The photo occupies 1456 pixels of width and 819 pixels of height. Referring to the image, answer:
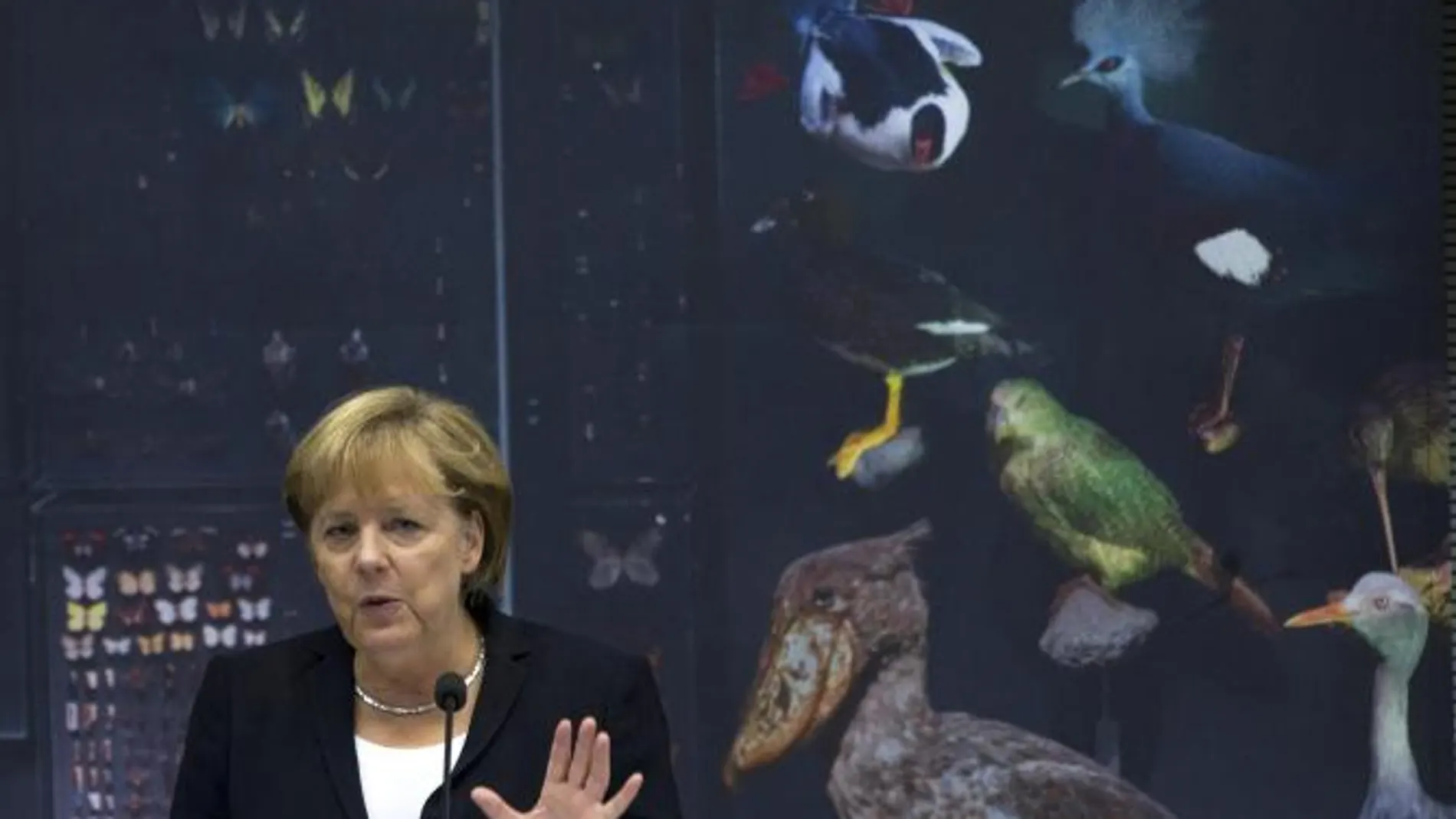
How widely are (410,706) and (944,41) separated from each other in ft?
8.07

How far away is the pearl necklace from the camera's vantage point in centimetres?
285

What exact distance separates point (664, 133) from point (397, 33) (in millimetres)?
542

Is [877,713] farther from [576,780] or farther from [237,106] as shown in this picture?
[576,780]

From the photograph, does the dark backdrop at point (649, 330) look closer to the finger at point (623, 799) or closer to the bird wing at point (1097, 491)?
the bird wing at point (1097, 491)

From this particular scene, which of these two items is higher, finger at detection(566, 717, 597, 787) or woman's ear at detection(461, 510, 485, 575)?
woman's ear at detection(461, 510, 485, 575)

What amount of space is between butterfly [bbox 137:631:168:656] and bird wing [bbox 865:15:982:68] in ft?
6.01

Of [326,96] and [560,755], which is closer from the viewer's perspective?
[560,755]

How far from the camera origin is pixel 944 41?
16.2ft

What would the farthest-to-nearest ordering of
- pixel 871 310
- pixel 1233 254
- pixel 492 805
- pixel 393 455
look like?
pixel 1233 254 → pixel 871 310 → pixel 393 455 → pixel 492 805

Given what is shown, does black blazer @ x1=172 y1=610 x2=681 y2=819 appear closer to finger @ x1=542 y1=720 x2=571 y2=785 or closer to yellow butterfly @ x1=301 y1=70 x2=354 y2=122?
finger @ x1=542 y1=720 x2=571 y2=785

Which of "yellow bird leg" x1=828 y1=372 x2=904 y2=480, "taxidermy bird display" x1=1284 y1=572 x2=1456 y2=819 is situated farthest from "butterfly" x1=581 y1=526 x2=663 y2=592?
"taxidermy bird display" x1=1284 y1=572 x2=1456 y2=819

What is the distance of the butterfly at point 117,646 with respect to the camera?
191 inches

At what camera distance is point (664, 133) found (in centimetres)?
488

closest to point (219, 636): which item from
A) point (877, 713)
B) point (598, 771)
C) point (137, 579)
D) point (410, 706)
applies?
point (137, 579)
